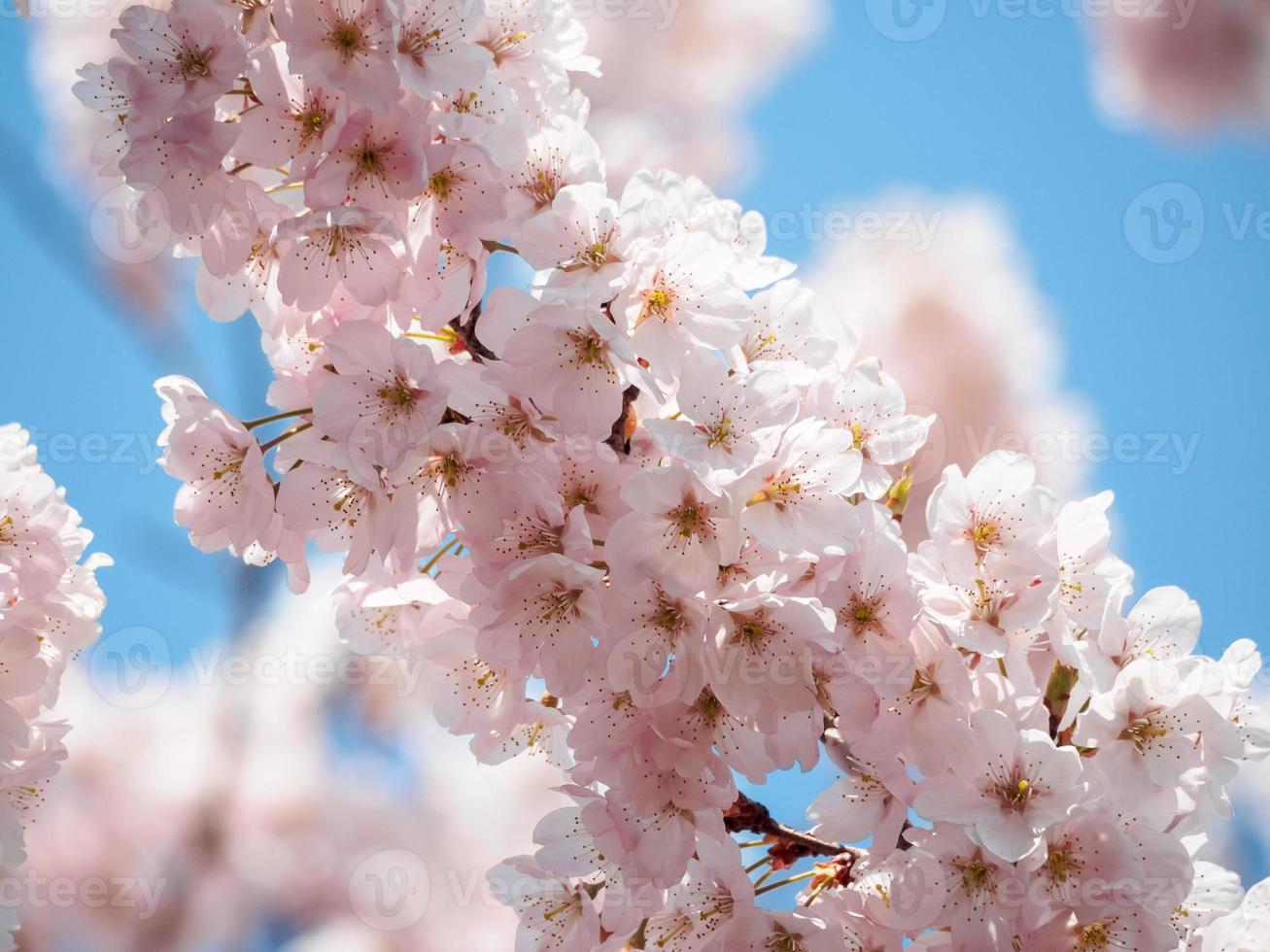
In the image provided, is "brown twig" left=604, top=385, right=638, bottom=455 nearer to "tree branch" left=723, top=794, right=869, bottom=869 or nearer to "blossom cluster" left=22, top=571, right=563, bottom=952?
"tree branch" left=723, top=794, right=869, bottom=869

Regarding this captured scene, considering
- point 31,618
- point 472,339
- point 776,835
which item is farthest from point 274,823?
point 472,339

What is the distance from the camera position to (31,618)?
1.45 m

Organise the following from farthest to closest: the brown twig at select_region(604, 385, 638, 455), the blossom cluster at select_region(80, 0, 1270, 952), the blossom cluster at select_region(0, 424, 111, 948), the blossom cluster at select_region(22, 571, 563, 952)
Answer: the blossom cluster at select_region(22, 571, 563, 952)
the blossom cluster at select_region(0, 424, 111, 948)
the brown twig at select_region(604, 385, 638, 455)
the blossom cluster at select_region(80, 0, 1270, 952)

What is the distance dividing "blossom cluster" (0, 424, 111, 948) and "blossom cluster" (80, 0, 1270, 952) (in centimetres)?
26

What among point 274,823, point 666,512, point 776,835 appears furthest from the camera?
point 274,823

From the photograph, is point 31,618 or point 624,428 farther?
point 31,618

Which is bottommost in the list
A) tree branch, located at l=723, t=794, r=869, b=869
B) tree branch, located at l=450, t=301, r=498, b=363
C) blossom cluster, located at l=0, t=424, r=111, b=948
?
tree branch, located at l=723, t=794, r=869, b=869

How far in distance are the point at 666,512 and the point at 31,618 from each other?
908 millimetres

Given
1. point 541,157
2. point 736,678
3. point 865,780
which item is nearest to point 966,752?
point 865,780

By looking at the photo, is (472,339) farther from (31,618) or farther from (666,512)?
(31,618)

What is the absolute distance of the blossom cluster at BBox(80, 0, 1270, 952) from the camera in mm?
1148

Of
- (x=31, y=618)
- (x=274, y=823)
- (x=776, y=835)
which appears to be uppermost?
(x=274, y=823)

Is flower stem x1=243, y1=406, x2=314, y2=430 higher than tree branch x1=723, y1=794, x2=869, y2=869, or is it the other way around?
flower stem x1=243, y1=406, x2=314, y2=430

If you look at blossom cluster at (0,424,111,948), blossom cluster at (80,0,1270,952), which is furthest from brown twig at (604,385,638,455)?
blossom cluster at (0,424,111,948)
